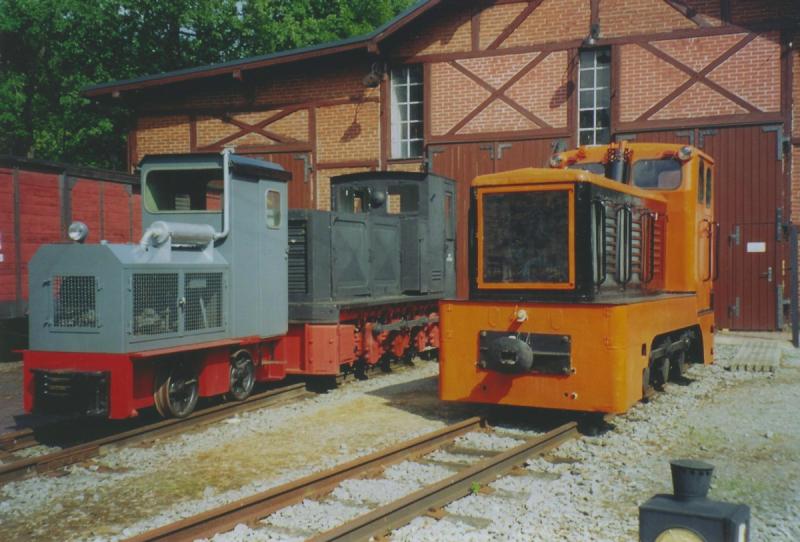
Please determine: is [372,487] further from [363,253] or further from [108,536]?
[363,253]

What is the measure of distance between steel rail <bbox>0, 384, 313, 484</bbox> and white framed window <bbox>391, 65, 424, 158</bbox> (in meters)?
8.52

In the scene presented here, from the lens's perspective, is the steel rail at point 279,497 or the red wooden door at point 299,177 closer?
the steel rail at point 279,497

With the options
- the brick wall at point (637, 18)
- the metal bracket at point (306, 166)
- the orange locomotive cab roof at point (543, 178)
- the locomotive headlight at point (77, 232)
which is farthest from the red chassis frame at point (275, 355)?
the brick wall at point (637, 18)

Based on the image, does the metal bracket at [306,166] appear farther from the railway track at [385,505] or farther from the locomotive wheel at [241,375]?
the railway track at [385,505]

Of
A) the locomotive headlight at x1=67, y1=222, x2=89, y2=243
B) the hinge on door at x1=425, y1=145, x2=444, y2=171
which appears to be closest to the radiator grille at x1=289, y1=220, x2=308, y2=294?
the locomotive headlight at x1=67, y1=222, x2=89, y2=243

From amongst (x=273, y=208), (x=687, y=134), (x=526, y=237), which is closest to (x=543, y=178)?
(x=526, y=237)

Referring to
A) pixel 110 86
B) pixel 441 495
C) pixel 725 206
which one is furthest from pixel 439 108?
pixel 441 495

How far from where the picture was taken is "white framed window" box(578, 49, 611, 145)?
50.4ft

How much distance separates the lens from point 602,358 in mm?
6754

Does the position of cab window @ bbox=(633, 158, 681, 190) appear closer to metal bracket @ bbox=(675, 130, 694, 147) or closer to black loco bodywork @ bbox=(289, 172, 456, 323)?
black loco bodywork @ bbox=(289, 172, 456, 323)

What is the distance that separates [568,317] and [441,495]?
243 cm

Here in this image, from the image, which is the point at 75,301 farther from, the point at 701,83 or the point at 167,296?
the point at 701,83

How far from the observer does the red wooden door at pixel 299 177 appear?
56.9ft

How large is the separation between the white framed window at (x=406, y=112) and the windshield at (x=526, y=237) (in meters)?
9.62
